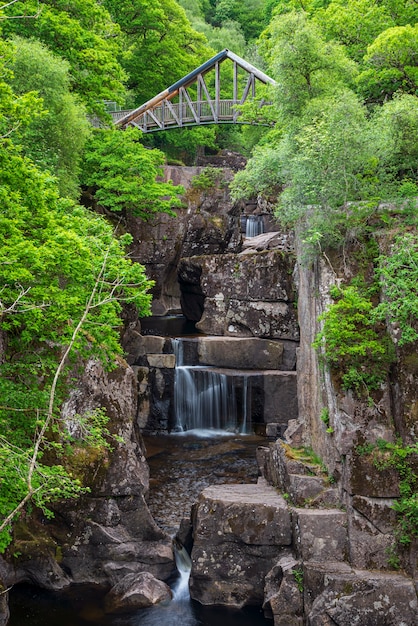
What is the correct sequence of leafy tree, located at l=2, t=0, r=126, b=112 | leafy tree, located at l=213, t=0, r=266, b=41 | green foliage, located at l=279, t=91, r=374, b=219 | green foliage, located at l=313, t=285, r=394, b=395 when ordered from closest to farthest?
green foliage, located at l=313, t=285, r=394, b=395
green foliage, located at l=279, t=91, r=374, b=219
leafy tree, located at l=2, t=0, r=126, b=112
leafy tree, located at l=213, t=0, r=266, b=41

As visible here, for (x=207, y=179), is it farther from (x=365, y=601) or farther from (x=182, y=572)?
(x=365, y=601)

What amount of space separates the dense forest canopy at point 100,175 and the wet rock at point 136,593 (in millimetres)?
2113

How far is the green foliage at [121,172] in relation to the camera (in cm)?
2198

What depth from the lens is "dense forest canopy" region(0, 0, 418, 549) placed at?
7.99m

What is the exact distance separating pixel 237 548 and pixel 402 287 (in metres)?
5.95

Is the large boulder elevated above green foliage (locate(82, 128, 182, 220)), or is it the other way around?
green foliage (locate(82, 128, 182, 220))

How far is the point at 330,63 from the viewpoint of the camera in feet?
52.3

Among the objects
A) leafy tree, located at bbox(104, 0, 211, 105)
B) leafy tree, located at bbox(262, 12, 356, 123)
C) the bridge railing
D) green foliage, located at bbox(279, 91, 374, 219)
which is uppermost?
leafy tree, located at bbox(104, 0, 211, 105)

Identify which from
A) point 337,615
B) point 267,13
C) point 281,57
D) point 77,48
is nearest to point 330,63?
point 281,57

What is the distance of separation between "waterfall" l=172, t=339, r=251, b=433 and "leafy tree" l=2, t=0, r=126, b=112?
995cm

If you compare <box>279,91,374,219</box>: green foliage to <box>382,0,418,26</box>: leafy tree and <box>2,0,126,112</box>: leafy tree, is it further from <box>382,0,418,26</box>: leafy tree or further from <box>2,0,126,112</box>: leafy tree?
<box>2,0,126,112</box>: leafy tree

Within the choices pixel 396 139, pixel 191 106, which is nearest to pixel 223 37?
pixel 191 106

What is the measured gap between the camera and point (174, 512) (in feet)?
46.4

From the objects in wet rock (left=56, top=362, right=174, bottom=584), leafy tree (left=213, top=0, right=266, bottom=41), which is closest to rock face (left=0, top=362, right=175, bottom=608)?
wet rock (left=56, top=362, right=174, bottom=584)
